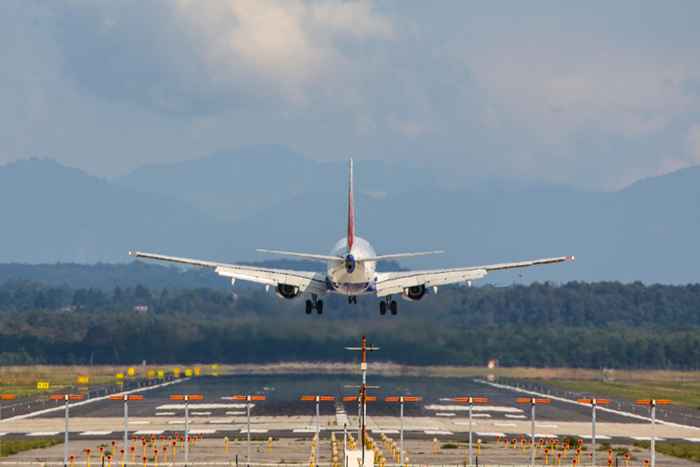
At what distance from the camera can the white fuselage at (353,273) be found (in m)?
102

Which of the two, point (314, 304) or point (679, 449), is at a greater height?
point (314, 304)

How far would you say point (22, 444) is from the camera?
335ft

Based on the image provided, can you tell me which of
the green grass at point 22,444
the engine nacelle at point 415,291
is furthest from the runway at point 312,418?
the engine nacelle at point 415,291

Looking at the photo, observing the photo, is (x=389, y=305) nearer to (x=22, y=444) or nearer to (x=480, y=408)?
(x=22, y=444)

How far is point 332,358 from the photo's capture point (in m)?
174

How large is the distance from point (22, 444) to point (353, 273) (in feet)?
95.1

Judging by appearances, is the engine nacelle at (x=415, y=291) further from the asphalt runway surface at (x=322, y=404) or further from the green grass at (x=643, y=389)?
the green grass at (x=643, y=389)

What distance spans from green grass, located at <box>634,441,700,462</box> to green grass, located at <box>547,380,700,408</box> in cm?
4565

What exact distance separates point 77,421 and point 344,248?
1524 inches

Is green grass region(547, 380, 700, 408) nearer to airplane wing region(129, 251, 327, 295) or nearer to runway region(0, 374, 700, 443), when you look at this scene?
runway region(0, 374, 700, 443)

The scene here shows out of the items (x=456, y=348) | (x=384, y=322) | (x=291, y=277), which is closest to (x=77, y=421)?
(x=291, y=277)

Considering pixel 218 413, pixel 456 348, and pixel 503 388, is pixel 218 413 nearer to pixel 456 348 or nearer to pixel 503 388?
pixel 456 348

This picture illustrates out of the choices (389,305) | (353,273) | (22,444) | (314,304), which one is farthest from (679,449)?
(22,444)

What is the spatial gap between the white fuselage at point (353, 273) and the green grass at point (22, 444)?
25.6 meters
